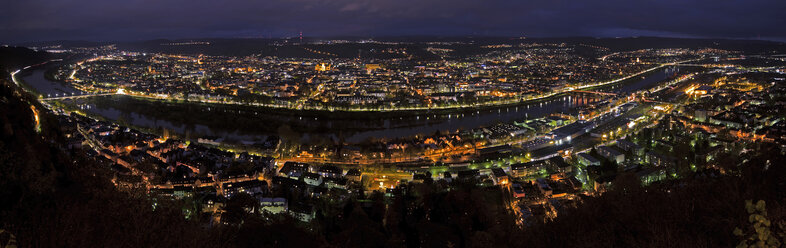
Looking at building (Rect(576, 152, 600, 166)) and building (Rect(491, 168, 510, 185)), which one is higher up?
building (Rect(576, 152, 600, 166))

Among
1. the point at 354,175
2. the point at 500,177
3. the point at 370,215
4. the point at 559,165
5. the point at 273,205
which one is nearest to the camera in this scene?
the point at 370,215

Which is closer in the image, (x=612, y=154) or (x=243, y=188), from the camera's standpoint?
(x=243, y=188)

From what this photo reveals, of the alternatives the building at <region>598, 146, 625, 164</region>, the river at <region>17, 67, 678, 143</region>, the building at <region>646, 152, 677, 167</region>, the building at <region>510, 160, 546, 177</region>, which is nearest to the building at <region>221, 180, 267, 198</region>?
the river at <region>17, 67, 678, 143</region>

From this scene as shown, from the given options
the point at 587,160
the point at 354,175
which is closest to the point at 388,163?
the point at 354,175

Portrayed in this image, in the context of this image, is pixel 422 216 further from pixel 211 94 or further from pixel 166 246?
pixel 211 94

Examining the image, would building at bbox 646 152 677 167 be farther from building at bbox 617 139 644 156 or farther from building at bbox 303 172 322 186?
building at bbox 303 172 322 186

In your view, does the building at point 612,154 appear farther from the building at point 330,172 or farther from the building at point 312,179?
the building at point 312,179

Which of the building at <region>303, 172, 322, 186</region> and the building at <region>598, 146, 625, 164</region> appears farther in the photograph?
the building at <region>598, 146, 625, 164</region>

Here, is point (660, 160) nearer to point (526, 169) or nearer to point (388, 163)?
point (526, 169)

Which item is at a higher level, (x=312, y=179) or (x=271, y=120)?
(x=271, y=120)

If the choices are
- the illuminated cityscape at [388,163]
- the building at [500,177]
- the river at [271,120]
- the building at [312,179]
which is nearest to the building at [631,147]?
the illuminated cityscape at [388,163]

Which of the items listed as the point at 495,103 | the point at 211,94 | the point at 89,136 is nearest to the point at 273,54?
the point at 211,94
